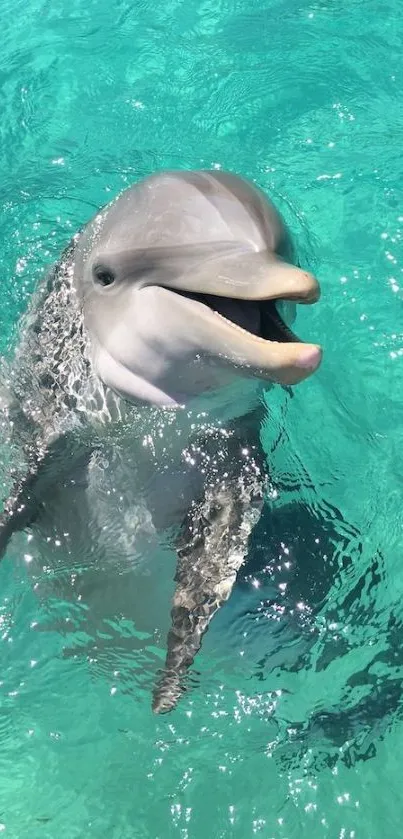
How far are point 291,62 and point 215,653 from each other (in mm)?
7505

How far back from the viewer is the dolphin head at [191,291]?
3.73 metres

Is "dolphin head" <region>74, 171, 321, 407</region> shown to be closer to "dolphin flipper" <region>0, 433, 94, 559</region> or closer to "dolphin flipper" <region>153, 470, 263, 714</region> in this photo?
"dolphin flipper" <region>0, 433, 94, 559</region>

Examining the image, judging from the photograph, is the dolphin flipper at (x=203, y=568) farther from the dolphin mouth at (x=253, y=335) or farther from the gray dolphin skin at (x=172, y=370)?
the dolphin mouth at (x=253, y=335)

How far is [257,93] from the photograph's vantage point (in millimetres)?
9883

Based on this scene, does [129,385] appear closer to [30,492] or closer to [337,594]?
[30,492]

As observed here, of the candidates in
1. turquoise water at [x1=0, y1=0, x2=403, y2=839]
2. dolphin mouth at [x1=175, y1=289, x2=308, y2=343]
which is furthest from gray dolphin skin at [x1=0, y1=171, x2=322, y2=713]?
turquoise water at [x1=0, y1=0, x2=403, y2=839]

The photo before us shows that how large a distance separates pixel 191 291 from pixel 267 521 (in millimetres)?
1957

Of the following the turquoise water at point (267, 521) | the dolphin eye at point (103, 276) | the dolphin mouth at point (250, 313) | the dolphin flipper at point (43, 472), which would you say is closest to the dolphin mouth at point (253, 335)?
the dolphin mouth at point (250, 313)

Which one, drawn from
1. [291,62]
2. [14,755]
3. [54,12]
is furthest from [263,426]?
[54,12]

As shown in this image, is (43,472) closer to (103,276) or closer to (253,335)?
(103,276)

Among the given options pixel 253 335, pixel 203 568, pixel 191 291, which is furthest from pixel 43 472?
pixel 253 335

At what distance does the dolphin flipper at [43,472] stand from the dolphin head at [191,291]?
1.74 ft

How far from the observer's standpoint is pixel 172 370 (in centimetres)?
443

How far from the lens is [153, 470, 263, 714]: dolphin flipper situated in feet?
15.1
